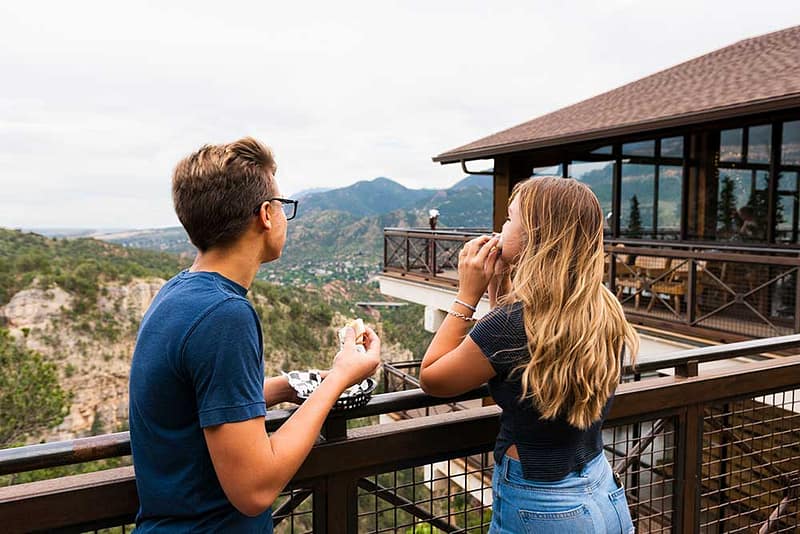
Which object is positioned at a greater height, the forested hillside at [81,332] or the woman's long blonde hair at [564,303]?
the woman's long blonde hair at [564,303]

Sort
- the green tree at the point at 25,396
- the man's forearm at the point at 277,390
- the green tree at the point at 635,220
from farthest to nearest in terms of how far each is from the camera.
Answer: the green tree at the point at 25,396
the green tree at the point at 635,220
the man's forearm at the point at 277,390

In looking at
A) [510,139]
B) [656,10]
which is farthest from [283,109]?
[510,139]

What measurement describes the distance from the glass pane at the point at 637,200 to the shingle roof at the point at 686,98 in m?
1.12

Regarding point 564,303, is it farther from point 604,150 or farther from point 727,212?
point 604,150

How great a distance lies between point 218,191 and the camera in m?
1.10

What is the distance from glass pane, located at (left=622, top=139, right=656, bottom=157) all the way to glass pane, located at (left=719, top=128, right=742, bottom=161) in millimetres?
1166

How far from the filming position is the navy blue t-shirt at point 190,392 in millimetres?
1012

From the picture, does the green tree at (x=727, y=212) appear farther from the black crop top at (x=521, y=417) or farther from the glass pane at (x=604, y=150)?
the black crop top at (x=521, y=417)

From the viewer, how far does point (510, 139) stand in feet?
38.2

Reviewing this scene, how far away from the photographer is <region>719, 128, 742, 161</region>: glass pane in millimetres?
8844

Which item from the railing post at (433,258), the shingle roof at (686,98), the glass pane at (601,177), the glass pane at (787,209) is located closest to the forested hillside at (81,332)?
the railing post at (433,258)

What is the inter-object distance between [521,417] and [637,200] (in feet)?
33.7

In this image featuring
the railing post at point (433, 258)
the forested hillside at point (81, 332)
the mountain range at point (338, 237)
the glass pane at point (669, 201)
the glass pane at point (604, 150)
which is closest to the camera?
the glass pane at point (669, 201)

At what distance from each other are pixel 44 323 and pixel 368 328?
923 inches
